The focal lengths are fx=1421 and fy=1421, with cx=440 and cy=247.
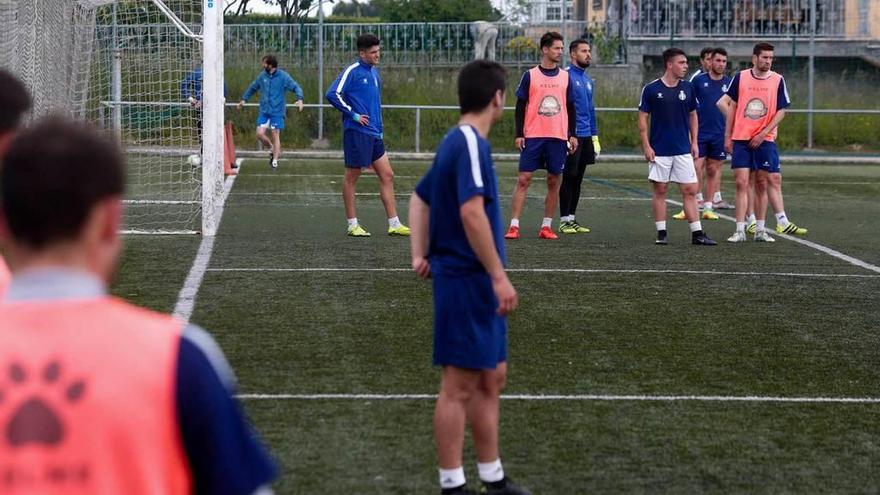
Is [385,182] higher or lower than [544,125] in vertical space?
lower

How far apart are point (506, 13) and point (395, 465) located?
3491 centimetres

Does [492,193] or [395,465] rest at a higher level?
Result: [492,193]

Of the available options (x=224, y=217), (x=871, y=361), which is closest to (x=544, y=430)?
(x=871, y=361)

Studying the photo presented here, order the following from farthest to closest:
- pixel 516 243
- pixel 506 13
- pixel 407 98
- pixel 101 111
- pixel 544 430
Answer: pixel 506 13 < pixel 407 98 < pixel 101 111 < pixel 516 243 < pixel 544 430

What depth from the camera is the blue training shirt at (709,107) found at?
16781 mm

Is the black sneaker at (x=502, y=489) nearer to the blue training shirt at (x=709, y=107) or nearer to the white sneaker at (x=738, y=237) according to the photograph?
the white sneaker at (x=738, y=237)

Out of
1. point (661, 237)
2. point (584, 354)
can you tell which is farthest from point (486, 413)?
point (661, 237)

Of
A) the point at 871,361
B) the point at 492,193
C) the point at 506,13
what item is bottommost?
the point at 871,361

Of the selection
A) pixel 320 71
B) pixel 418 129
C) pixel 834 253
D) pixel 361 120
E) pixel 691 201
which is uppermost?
pixel 320 71

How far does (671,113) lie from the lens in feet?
44.3

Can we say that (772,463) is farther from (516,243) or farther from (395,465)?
(516,243)

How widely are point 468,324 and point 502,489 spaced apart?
635 millimetres

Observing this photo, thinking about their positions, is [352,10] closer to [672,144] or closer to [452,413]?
[672,144]

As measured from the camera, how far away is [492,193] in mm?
5203
